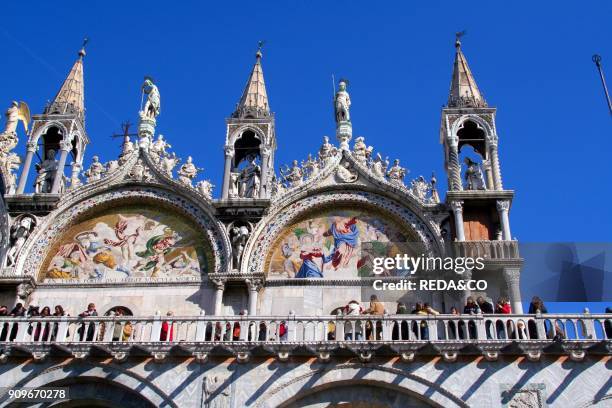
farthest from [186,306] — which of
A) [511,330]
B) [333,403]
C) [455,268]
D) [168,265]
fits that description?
[511,330]

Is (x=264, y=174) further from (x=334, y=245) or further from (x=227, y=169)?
(x=334, y=245)

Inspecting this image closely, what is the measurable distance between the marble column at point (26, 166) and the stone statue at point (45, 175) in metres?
0.27

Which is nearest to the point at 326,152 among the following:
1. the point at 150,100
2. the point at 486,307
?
the point at 150,100

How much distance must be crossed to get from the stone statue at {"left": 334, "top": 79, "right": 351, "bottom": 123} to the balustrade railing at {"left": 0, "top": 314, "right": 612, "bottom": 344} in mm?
6436

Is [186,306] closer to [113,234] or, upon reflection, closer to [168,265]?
[168,265]

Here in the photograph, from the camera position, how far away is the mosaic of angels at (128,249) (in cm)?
1839

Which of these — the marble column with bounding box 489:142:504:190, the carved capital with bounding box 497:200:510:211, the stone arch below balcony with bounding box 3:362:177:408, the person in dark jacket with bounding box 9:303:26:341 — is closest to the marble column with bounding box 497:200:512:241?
the carved capital with bounding box 497:200:510:211

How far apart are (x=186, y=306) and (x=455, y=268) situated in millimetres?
5800

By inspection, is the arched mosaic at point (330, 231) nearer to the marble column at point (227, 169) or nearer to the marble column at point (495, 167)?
the marble column at point (227, 169)

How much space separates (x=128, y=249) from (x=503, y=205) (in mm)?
8500

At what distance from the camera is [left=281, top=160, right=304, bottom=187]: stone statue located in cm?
1914

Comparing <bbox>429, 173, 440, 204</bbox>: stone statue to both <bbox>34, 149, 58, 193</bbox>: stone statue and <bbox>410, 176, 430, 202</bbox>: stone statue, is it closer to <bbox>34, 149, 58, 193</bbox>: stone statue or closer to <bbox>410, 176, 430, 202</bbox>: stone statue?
<bbox>410, 176, 430, 202</bbox>: stone statue

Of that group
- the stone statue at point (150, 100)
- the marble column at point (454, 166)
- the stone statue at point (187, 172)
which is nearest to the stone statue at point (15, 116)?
the stone statue at point (150, 100)

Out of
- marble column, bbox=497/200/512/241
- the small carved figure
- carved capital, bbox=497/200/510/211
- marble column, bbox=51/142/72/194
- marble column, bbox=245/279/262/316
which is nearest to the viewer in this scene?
marble column, bbox=245/279/262/316
